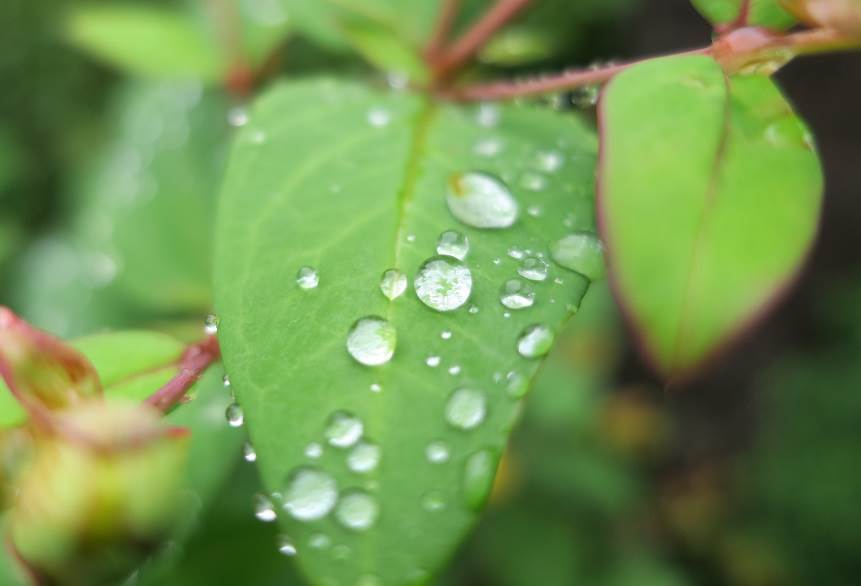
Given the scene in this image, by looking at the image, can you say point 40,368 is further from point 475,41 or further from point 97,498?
point 475,41

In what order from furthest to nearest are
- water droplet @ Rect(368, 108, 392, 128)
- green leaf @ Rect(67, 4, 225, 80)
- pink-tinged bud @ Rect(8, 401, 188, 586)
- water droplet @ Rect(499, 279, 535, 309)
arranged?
green leaf @ Rect(67, 4, 225, 80) → water droplet @ Rect(368, 108, 392, 128) → water droplet @ Rect(499, 279, 535, 309) → pink-tinged bud @ Rect(8, 401, 188, 586)

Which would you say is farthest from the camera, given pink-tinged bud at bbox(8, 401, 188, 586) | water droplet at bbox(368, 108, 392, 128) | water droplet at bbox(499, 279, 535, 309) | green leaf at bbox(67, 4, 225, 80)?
green leaf at bbox(67, 4, 225, 80)

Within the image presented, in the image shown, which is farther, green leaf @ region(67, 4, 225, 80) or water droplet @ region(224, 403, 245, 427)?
green leaf @ region(67, 4, 225, 80)

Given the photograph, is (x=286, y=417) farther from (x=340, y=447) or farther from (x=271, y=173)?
(x=271, y=173)

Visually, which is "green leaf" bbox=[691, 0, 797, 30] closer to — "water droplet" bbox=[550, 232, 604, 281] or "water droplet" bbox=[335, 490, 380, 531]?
"water droplet" bbox=[550, 232, 604, 281]

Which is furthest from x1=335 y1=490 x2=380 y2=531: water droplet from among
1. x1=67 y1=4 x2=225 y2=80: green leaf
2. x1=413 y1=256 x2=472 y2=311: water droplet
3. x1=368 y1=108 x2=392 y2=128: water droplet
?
x1=67 y1=4 x2=225 y2=80: green leaf

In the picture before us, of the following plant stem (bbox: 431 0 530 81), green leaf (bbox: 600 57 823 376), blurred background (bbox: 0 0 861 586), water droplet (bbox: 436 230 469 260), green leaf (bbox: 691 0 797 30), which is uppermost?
green leaf (bbox: 691 0 797 30)

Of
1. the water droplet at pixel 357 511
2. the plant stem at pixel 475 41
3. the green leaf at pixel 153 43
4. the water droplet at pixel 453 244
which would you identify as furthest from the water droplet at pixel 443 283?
the green leaf at pixel 153 43

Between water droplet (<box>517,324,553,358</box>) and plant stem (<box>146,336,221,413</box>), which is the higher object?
water droplet (<box>517,324,553,358</box>)

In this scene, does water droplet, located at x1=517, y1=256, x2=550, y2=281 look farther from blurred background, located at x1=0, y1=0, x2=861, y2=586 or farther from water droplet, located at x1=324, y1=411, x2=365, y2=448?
blurred background, located at x1=0, y1=0, x2=861, y2=586

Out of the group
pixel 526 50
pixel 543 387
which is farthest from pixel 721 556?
pixel 526 50
